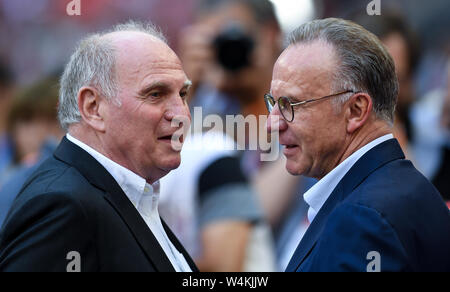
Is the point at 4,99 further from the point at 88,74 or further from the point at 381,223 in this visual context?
the point at 381,223

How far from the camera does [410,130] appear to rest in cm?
553

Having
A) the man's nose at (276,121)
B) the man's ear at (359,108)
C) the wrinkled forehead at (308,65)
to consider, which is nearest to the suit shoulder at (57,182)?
the man's nose at (276,121)

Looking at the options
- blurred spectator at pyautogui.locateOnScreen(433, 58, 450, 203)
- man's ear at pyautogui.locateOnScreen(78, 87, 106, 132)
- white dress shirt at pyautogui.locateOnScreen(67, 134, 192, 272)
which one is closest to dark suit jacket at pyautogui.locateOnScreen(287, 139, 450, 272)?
white dress shirt at pyautogui.locateOnScreen(67, 134, 192, 272)

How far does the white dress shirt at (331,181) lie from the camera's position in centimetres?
308

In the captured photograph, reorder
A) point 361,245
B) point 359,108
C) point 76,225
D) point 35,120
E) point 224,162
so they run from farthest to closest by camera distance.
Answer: point 35,120 → point 224,162 → point 359,108 → point 76,225 → point 361,245

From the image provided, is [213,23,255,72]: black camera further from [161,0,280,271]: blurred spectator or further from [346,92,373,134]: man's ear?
[346,92,373,134]: man's ear

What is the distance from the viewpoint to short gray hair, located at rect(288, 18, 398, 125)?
10.1 ft

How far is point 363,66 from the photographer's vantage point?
309cm

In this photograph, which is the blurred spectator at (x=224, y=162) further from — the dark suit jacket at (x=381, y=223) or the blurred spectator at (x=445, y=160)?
the dark suit jacket at (x=381, y=223)

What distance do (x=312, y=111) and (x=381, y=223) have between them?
692 millimetres

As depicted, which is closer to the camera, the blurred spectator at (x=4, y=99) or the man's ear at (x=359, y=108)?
the man's ear at (x=359, y=108)

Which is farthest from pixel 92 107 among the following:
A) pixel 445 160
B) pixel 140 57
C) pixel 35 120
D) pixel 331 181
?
pixel 445 160

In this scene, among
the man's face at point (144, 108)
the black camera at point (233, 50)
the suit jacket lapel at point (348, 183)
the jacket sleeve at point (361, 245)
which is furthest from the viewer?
the black camera at point (233, 50)
